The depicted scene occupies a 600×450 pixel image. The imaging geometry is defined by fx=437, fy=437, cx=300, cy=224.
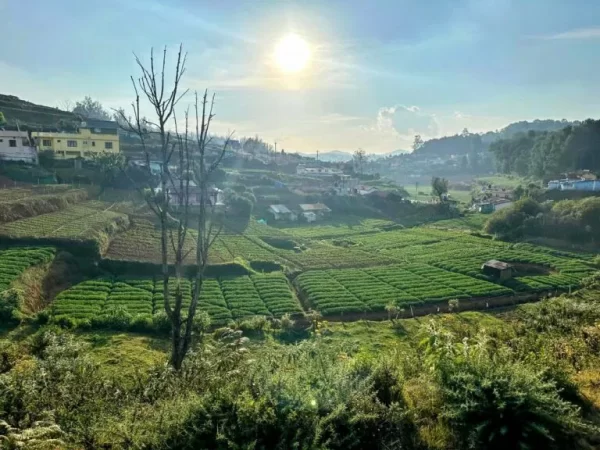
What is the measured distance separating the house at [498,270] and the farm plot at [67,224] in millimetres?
34379

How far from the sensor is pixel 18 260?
28.9 meters

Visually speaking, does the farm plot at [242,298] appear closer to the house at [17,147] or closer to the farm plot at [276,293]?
the farm plot at [276,293]

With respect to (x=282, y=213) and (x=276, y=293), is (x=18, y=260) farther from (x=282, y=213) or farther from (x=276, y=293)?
(x=282, y=213)

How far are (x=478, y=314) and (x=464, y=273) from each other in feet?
36.5

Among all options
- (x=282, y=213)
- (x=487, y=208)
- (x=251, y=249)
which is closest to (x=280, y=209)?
(x=282, y=213)

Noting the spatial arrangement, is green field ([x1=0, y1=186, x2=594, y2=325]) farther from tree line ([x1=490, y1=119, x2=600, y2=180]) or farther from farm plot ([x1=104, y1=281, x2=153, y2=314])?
tree line ([x1=490, y1=119, x2=600, y2=180])

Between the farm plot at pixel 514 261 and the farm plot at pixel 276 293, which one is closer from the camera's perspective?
the farm plot at pixel 276 293

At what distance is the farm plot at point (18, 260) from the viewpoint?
2634 cm

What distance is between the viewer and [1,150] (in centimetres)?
5659

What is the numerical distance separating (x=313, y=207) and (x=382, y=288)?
138 ft

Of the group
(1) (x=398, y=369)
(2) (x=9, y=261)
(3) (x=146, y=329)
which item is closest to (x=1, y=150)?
(2) (x=9, y=261)

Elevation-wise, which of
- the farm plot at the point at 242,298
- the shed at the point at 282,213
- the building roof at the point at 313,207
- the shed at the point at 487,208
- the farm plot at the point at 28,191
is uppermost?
the farm plot at the point at 28,191

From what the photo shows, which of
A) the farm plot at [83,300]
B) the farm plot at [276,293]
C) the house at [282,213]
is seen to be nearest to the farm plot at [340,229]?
the house at [282,213]

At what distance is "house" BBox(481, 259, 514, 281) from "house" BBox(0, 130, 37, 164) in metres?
56.4
